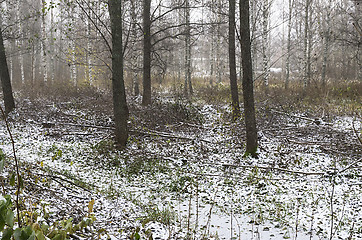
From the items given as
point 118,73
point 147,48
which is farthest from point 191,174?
point 147,48

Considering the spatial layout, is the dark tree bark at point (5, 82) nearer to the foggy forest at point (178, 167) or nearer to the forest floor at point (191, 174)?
the foggy forest at point (178, 167)

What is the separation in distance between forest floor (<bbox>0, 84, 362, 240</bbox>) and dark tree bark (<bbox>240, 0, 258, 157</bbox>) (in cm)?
56

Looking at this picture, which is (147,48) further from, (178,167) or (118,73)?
(178,167)

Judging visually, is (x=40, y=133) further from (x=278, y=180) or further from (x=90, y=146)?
(x=278, y=180)

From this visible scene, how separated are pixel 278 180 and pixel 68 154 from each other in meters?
6.13

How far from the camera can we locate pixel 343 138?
8.31 metres

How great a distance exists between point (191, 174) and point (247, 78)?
305cm

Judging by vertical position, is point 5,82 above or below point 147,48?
below

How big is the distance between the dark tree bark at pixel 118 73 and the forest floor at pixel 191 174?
57 centimetres

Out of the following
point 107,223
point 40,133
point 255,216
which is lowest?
point 255,216

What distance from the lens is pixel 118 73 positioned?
7.79 meters

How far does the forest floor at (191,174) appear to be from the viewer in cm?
406

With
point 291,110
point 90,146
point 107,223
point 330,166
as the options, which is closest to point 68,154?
point 90,146

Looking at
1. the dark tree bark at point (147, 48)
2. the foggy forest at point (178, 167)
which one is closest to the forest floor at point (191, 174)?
the foggy forest at point (178, 167)
